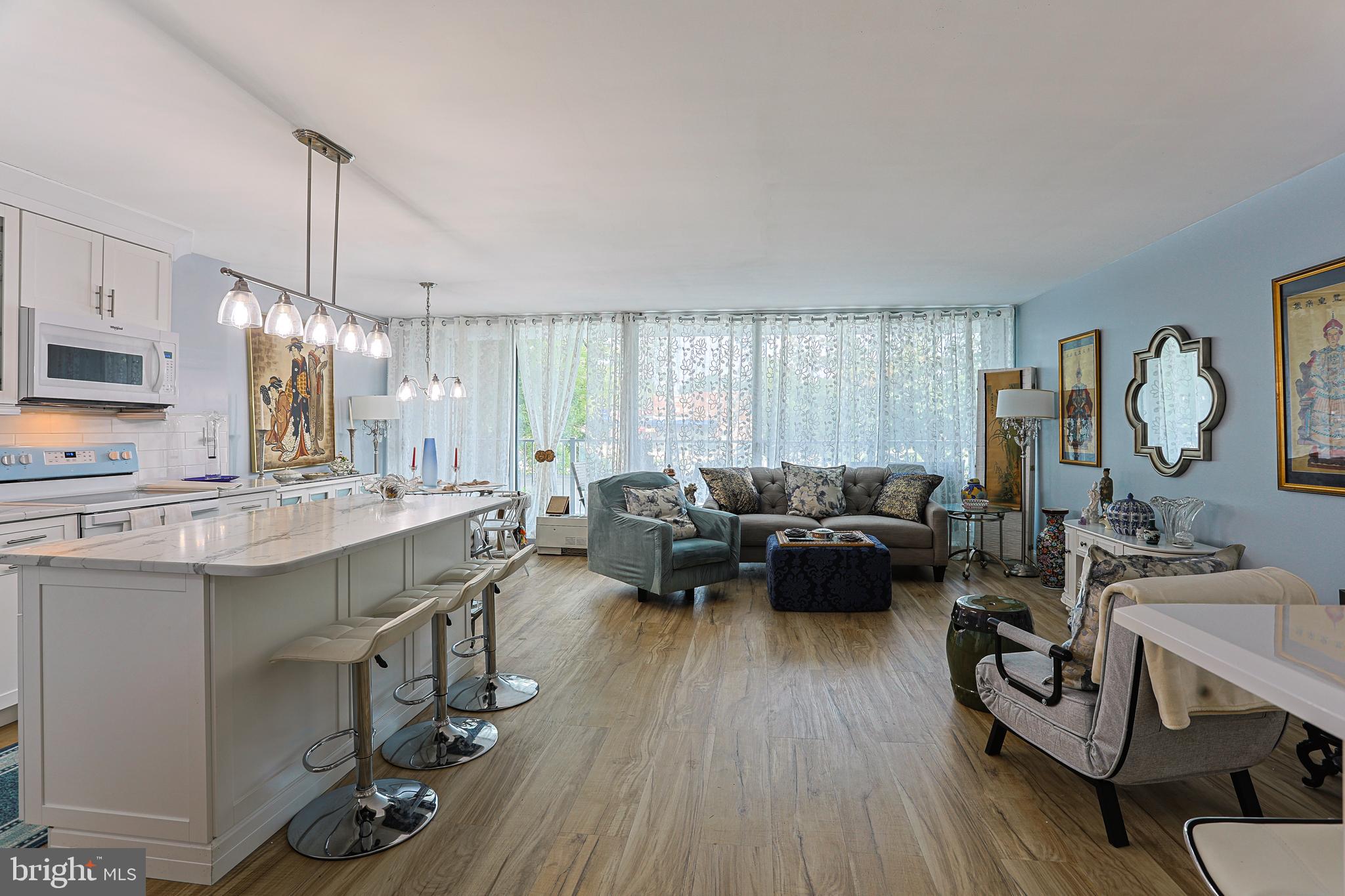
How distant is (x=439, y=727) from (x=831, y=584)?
114 inches

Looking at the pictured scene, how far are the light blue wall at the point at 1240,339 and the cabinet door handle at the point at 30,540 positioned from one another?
593cm

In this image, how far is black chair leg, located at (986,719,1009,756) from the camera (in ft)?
8.73

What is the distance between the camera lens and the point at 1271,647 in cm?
96

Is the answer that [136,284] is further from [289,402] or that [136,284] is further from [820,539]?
[820,539]

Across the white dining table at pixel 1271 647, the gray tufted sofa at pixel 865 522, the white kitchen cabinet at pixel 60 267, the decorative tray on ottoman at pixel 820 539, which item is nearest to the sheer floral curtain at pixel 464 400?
the gray tufted sofa at pixel 865 522

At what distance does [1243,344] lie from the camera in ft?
11.8

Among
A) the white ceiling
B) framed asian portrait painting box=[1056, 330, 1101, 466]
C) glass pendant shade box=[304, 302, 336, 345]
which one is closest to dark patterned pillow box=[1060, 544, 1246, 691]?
the white ceiling

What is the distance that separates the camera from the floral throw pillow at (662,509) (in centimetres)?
525

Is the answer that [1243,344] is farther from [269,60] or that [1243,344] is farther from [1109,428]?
[269,60]

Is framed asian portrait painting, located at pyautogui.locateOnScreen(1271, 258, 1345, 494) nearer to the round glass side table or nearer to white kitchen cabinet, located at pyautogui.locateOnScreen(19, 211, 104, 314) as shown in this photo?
the round glass side table

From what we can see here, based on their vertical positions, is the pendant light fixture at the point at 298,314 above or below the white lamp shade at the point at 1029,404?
above

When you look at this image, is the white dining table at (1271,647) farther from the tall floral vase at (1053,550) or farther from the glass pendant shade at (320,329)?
the tall floral vase at (1053,550)

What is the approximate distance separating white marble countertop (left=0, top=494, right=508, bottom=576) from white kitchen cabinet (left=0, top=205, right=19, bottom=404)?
1535mm

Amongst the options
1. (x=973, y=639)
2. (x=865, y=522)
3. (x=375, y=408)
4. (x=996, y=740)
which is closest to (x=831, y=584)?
(x=865, y=522)
